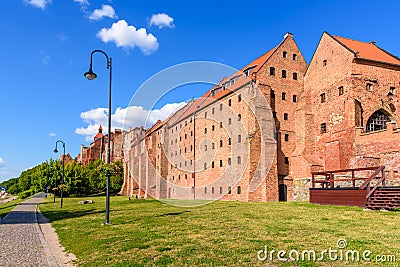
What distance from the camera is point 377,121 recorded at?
1328 inches

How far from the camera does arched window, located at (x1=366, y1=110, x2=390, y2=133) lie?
3320cm

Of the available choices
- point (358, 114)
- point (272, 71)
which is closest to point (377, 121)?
point (358, 114)

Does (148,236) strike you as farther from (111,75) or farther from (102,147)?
(102,147)

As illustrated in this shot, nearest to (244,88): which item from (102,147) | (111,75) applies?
(111,75)

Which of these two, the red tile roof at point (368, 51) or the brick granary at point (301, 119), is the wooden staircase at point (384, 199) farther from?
the red tile roof at point (368, 51)

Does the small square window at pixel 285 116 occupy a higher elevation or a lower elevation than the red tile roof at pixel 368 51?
lower

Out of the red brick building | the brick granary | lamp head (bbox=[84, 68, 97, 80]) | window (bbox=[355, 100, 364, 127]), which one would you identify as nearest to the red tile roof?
the brick granary

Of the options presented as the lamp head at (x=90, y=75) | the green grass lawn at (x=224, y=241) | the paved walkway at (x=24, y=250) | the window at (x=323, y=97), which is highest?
the window at (x=323, y=97)

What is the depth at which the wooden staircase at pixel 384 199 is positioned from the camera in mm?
16722

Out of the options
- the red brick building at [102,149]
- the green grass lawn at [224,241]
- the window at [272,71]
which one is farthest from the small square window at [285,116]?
the red brick building at [102,149]

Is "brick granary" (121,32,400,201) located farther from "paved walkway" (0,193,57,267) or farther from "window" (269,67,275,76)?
"paved walkway" (0,193,57,267)

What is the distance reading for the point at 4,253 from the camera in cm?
1055

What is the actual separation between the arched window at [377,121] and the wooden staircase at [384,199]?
16785 millimetres

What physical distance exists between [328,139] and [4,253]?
1226 inches
